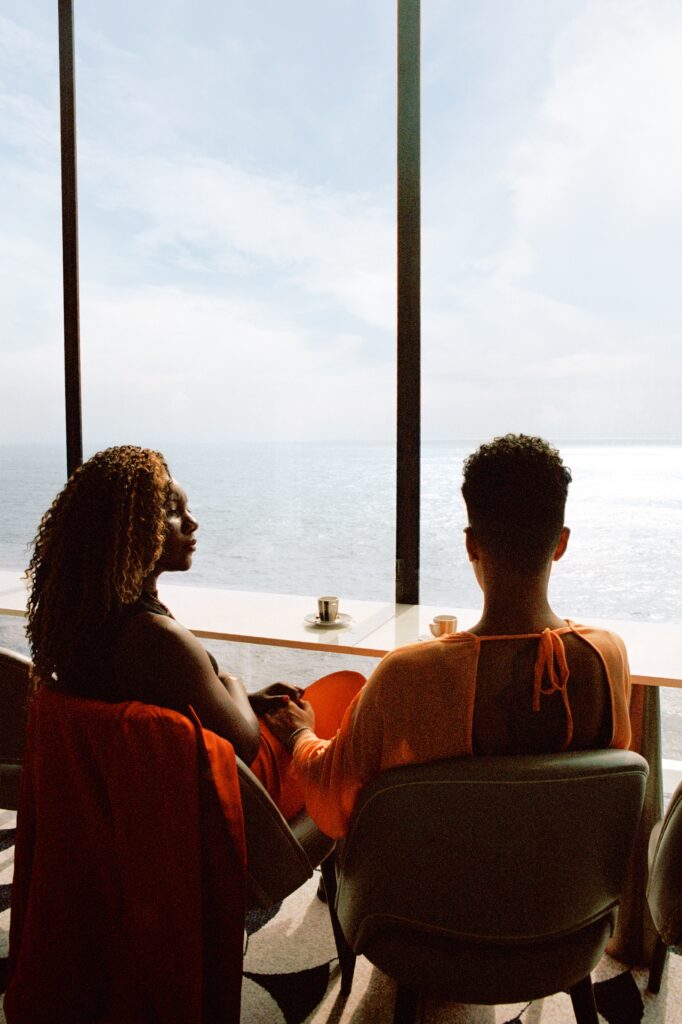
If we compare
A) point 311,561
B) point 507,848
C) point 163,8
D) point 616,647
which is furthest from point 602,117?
point 311,561

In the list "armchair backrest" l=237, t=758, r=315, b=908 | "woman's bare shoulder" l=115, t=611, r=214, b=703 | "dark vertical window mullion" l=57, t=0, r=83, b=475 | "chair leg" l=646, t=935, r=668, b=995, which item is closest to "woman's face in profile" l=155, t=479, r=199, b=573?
"woman's bare shoulder" l=115, t=611, r=214, b=703

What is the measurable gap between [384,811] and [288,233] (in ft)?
24.7

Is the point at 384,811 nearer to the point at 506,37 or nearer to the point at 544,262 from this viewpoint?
the point at 506,37

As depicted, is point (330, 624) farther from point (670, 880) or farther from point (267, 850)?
point (670, 880)

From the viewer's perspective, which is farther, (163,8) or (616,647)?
(163,8)

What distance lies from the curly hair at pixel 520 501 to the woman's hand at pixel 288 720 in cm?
62

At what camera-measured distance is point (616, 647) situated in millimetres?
1000

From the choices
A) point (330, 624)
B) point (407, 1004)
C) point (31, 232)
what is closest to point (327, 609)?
point (330, 624)

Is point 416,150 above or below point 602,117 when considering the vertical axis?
below

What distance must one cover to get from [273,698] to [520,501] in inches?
29.6

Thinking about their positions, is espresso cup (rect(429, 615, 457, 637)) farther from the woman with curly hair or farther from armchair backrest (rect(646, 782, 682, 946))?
armchair backrest (rect(646, 782, 682, 946))

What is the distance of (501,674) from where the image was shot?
3.02ft

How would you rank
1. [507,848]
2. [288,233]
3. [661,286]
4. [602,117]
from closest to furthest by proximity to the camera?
[507,848], [602,117], [661,286], [288,233]

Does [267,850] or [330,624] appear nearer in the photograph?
[267,850]
